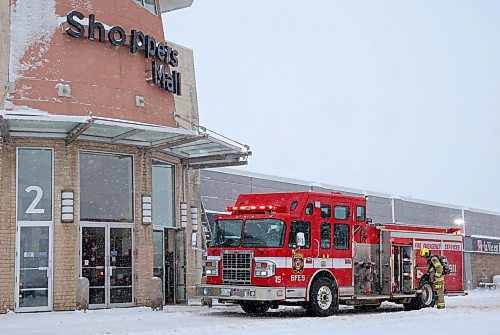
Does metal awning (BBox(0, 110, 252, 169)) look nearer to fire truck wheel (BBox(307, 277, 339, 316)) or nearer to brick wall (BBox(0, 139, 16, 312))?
brick wall (BBox(0, 139, 16, 312))

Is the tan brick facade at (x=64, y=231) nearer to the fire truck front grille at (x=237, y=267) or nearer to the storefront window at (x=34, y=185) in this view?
the storefront window at (x=34, y=185)

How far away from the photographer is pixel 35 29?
2066 cm

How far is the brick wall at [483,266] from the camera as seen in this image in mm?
42169

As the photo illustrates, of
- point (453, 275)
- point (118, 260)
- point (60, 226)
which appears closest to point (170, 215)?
point (118, 260)

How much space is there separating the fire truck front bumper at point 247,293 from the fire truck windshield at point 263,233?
0.99 meters

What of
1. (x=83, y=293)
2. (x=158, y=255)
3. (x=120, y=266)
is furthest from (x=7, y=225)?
(x=158, y=255)

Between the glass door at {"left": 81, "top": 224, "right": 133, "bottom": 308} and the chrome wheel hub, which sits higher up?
the glass door at {"left": 81, "top": 224, "right": 133, "bottom": 308}

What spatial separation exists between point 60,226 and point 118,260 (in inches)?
77.7

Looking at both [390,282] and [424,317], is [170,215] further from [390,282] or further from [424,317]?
[424,317]

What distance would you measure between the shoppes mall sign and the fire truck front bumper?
6673mm

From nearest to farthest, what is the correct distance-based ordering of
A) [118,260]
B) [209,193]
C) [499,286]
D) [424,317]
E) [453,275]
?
[424,317] < [118,260] < [453,275] < [209,193] < [499,286]

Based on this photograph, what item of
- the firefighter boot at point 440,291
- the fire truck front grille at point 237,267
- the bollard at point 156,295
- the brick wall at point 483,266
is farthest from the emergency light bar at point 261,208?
the brick wall at point 483,266

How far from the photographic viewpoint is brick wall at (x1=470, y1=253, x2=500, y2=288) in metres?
42.2

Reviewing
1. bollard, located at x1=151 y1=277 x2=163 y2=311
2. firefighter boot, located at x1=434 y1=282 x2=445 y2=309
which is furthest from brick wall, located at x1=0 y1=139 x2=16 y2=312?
firefighter boot, located at x1=434 y1=282 x2=445 y2=309
